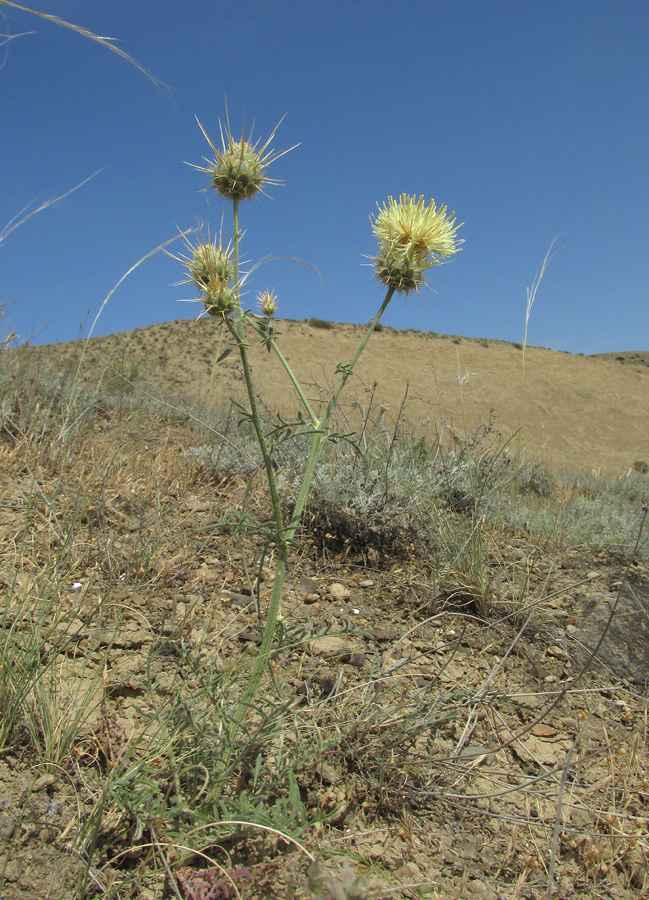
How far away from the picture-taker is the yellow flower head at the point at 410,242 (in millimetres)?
1688

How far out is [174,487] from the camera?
3303 millimetres

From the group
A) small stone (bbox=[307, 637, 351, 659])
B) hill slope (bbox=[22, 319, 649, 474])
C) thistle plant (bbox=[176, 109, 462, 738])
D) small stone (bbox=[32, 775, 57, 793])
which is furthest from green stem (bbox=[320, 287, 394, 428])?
hill slope (bbox=[22, 319, 649, 474])

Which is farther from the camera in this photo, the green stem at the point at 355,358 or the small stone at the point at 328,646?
the small stone at the point at 328,646

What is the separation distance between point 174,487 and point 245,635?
1.37 meters

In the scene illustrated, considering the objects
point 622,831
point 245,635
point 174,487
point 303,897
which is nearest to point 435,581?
point 245,635

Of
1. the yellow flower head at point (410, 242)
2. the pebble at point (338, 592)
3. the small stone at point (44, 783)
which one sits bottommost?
the small stone at point (44, 783)

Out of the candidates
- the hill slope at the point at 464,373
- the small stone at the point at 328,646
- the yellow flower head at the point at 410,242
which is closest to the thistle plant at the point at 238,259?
the yellow flower head at the point at 410,242

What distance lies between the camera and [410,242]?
1.71 meters

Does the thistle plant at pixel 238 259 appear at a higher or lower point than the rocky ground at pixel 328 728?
higher

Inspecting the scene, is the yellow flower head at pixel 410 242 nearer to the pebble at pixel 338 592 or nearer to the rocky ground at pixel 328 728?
the rocky ground at pixel 328 728

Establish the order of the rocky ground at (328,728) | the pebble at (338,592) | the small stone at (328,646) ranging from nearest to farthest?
1. the rocky ground at (328,728)
2. the small stone at (328,646)
3. the pebble at (338,592)

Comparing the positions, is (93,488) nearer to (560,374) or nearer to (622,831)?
(622,831)

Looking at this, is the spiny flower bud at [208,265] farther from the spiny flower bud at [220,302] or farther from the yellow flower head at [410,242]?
the yellow flower head at [410,242]

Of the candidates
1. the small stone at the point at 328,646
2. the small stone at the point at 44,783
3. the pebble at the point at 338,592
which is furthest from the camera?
the pebble at the point at 338,592
